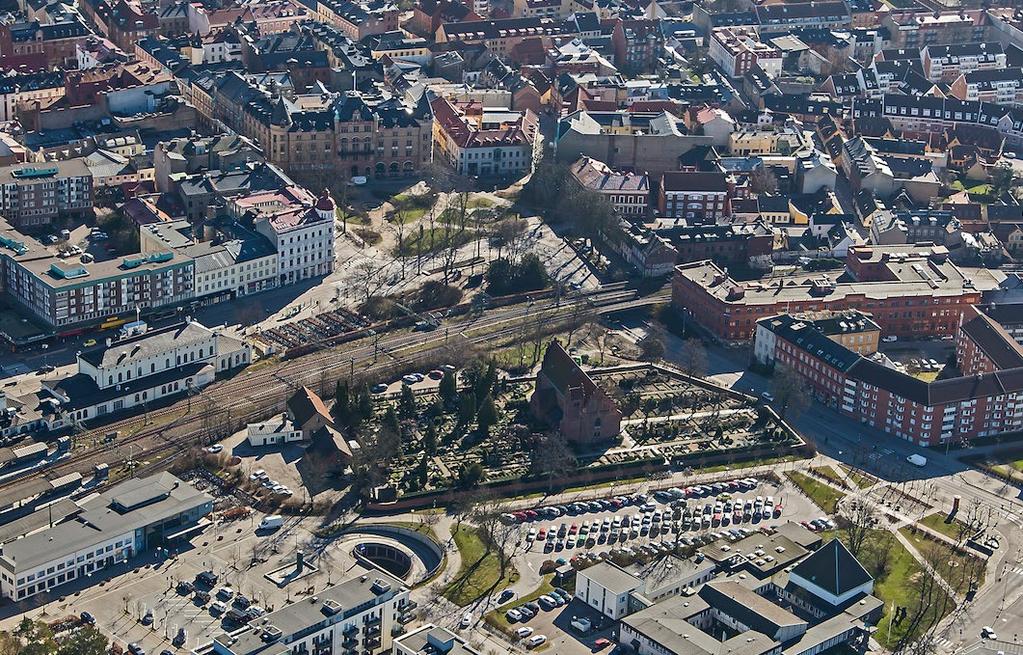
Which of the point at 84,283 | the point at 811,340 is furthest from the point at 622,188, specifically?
the point at 84,283

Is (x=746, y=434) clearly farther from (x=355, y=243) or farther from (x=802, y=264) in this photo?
(x=355, y=243)

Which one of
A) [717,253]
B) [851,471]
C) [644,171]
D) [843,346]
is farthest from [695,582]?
[644,171]

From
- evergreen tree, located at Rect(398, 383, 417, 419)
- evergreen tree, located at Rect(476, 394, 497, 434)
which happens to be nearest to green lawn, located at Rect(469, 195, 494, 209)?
evergreen tree, located at Rect(398, 383, 417, 419)

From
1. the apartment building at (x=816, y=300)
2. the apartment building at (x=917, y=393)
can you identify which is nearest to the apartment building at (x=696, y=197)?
the apartment building at (x=816, y=300)

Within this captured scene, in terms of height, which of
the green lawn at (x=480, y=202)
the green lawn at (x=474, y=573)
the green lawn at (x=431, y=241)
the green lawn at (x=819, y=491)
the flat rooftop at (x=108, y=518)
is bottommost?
the green lawn at (x=474, y=573)

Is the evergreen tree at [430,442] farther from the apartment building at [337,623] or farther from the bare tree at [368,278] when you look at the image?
the bare tree at [368,278]

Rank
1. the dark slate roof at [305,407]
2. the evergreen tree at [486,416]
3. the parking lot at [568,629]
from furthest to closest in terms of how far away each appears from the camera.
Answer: the evergreen tree at [486,416], the dark slate roof at [305,407], the parking lot at [568,629]

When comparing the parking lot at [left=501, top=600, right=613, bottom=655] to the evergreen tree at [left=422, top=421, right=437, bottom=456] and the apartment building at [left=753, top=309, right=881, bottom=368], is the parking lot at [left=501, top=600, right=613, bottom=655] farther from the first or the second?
the apartment building at [left=753, top=309, right=881, bottom=368]
